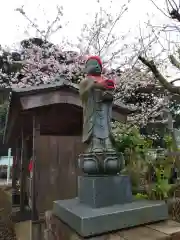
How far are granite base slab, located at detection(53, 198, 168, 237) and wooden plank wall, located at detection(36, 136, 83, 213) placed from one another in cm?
208

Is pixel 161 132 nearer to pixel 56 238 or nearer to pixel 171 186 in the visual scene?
pixel 171 186

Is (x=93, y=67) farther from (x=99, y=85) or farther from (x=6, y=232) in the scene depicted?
(x=6, y=232)

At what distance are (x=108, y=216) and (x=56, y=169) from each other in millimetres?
3049

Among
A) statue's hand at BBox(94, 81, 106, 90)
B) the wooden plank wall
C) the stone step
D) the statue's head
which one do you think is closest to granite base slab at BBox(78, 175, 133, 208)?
the stone step

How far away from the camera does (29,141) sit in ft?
26.1

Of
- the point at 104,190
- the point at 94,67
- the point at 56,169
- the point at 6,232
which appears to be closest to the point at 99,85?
the point at 94,67

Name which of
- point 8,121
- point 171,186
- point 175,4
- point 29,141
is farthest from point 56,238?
point 175,4

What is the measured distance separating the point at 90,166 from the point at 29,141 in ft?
16.8

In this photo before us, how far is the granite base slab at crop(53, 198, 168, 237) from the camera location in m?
2.78

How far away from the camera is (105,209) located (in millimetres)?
3068

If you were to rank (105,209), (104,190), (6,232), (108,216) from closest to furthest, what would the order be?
(108,216), (105,209), (104,190), (6,232)

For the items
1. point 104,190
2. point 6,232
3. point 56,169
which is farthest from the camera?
point 6,232

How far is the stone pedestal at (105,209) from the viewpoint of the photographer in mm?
2820

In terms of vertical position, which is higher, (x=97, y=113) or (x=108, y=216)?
(x=97, y=113)
